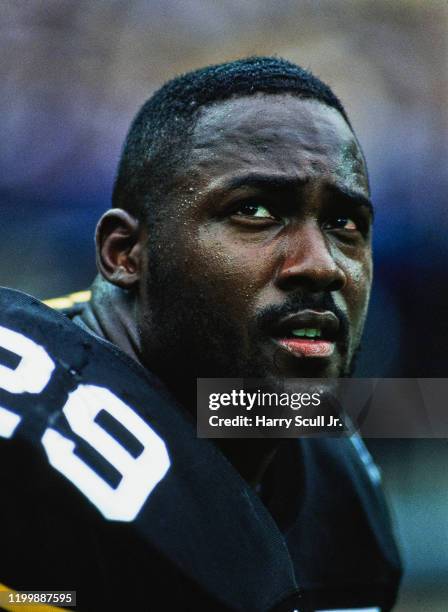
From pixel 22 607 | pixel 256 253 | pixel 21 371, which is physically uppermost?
pixel 256 253

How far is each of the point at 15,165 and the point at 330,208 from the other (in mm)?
2714

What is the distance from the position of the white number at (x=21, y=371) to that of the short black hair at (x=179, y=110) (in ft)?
1.36

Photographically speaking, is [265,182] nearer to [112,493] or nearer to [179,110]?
[179,110]

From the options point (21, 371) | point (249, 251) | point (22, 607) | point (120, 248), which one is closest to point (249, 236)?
point (249, 251)

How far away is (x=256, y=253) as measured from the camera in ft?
3.75

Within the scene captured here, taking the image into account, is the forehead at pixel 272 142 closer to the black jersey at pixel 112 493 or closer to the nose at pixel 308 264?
the nose at pixel 308 264

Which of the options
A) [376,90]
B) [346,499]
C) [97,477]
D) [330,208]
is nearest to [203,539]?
[97,477]

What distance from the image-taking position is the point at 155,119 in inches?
51.7

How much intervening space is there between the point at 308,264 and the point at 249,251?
→ 10 cm

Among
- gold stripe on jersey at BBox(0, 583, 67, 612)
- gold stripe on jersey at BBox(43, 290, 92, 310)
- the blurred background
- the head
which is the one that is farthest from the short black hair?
the blurred background

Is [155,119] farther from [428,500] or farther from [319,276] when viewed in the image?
[428,500]

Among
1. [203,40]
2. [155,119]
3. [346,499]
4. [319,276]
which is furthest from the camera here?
[203,40]

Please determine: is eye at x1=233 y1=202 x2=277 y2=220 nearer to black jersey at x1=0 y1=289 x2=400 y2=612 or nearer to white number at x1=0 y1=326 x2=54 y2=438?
black jersey at x1=0 y1=289 x2=400 y2=612

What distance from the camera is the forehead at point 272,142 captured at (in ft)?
3.80
